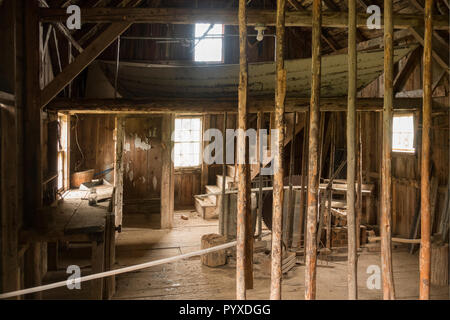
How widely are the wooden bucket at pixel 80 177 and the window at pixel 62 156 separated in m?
0.24

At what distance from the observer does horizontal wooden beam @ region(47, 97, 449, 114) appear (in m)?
4.57

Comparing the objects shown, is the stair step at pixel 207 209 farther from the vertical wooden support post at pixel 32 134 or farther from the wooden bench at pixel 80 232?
the vertical wooden support post at pixel 32 134

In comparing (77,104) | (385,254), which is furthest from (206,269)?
(385,254)

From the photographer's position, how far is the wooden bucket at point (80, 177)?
6.20 m

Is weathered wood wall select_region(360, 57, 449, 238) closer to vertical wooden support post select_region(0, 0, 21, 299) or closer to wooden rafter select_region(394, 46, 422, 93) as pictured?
wooden rafter select_region(394, 46, 422, 93)

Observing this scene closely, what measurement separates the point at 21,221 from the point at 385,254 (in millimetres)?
3612

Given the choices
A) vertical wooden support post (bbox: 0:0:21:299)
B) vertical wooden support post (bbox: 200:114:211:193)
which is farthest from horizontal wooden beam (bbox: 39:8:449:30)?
vertical wooden support post (bbox: 200:114:211:193)

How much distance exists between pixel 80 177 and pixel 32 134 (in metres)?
2.52

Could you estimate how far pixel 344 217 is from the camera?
626 cm

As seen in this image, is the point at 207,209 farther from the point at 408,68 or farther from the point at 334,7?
the point at 334,7

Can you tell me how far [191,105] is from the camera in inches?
193

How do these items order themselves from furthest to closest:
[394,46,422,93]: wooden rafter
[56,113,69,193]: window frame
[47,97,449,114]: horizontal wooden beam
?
[394,46,422,93]: wooden rafter < [56,113,69,193]: window frame < [47,97,449,114]: horizontal wooden beam

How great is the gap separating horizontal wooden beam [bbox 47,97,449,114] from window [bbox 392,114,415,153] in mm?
1731

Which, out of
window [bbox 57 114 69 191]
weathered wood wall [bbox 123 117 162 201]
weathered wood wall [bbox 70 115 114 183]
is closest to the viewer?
window [bbox 57 114 69 191]
